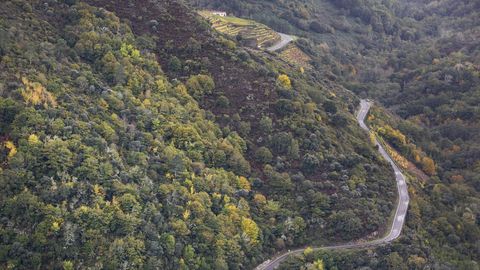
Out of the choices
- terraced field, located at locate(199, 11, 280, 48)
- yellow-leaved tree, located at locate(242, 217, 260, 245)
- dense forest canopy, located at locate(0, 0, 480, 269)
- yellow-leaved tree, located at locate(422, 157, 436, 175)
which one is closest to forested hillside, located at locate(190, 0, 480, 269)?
yellow-leaved tree, located at locate(422, 157, 436, 175)

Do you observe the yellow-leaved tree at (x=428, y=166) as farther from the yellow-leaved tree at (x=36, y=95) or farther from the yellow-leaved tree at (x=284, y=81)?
the yellow-leaved tree at (x=36, y=95)

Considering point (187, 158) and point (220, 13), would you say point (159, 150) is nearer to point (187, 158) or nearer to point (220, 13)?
point (187, 158)

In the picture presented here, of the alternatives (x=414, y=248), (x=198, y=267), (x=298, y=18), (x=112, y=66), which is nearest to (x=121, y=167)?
(x=198, y=267)

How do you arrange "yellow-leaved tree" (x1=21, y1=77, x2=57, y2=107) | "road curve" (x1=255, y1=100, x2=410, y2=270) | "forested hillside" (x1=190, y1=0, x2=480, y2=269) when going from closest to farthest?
"yellow-leaved tree" (x1=21, y1=77, x2=57, y2=107) < "road curve" (x1=255, y1=100, x2=410, y2=270) < "forested hillside" (x1=190, y1=0, x2=480, y2=269)

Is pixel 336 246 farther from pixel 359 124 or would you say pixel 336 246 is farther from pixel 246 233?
pixel 359 124

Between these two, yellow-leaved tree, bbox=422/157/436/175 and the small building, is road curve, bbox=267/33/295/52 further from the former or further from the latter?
yellow-leaved tree, bbox=422/157/436/175

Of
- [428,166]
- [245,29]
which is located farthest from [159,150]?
[245,29]
